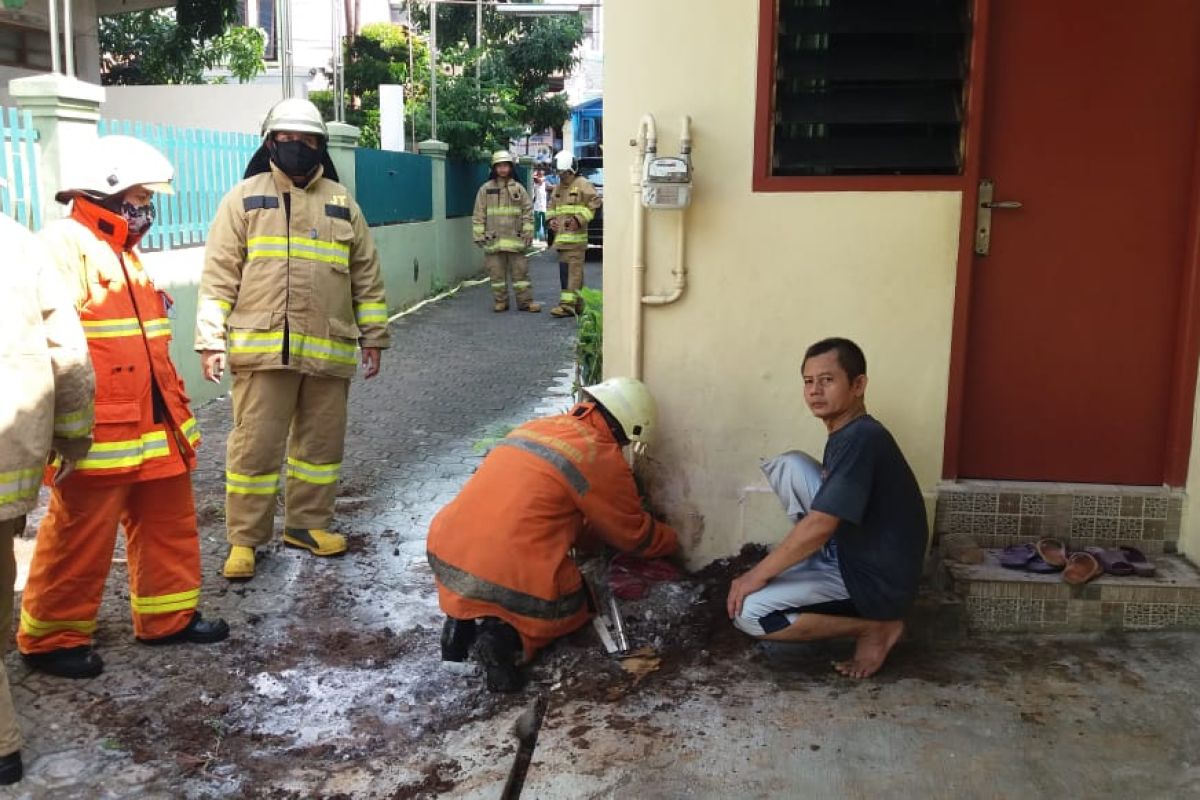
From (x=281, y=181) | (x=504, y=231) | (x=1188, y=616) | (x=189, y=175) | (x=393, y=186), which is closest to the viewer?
(x=1188, y=616)

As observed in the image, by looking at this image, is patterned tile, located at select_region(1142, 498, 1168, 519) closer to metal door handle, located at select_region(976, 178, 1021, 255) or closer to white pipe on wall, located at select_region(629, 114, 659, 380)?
metal door handle, located at select_region(976, 178, 1021, 255)

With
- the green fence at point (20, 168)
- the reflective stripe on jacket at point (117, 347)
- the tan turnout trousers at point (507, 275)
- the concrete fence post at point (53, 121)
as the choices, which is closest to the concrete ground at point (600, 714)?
the reflective stripe on jacket at point (117, 347)

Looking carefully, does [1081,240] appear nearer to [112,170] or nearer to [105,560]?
[112,170]

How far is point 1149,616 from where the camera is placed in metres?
3.94

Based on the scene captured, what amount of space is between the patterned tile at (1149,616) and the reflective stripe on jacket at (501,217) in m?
9.68

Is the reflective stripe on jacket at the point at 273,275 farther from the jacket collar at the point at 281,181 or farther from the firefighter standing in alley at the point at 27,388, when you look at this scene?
the firefighter standing in alley at the point at 27,388

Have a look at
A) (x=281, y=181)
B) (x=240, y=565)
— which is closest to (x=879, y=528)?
(x=240, y=565)

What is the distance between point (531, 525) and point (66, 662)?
1654mm

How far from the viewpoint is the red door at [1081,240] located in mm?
4043

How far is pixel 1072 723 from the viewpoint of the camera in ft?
10.9

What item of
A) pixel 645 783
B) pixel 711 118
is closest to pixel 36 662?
pixel 645 783

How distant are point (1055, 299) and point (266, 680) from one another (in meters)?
3.20

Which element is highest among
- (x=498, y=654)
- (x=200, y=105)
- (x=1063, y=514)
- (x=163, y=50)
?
(x=163, y=50)

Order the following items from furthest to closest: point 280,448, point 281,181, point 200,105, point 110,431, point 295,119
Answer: point 200,105, point 280,448, point 281,181, point 295,119, point 110,431
